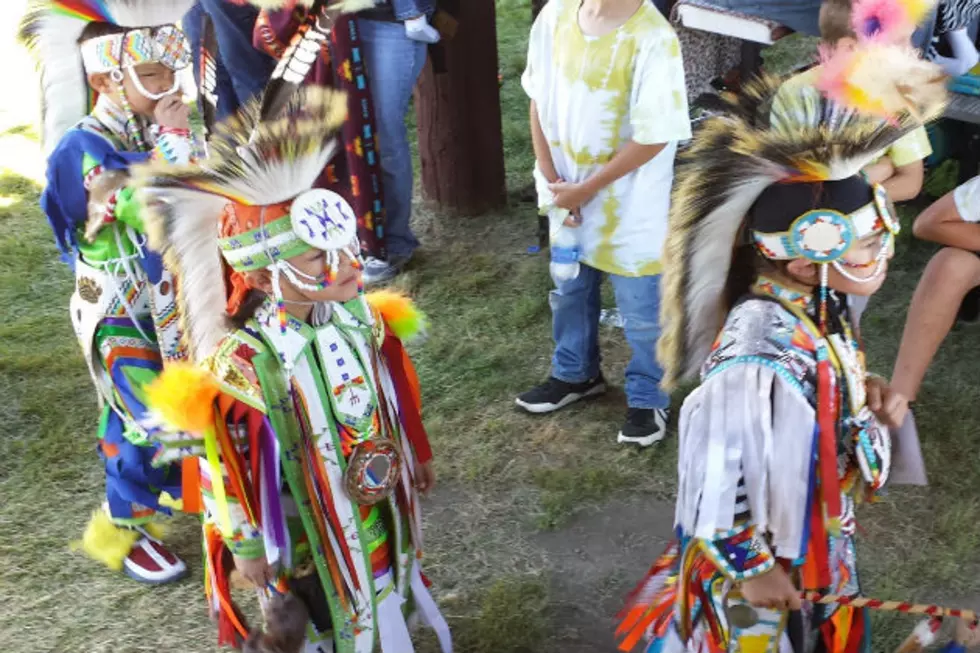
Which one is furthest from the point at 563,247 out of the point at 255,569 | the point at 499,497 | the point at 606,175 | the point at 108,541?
the point at 108,541

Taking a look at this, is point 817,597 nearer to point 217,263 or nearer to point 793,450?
point 793,450

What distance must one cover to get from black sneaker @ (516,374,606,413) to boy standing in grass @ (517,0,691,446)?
275 millimetres

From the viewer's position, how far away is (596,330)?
11.9ft

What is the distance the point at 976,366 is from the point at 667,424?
124 centimetres

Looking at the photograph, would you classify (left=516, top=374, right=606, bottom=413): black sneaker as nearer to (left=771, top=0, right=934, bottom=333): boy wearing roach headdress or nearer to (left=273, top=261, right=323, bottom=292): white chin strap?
(left=771, top=0, right=934, bottom=333): boy wearing roach headdress

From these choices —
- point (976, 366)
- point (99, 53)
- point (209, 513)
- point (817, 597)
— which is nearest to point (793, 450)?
point (817, 597)

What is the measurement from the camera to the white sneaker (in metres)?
4.34

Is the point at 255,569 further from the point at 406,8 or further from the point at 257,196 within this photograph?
the point at 406,8

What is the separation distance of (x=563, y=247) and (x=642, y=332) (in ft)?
1.23

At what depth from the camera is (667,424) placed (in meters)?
3.56

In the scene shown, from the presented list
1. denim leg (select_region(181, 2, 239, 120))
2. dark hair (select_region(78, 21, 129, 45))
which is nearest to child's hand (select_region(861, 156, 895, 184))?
dark hair (select_region(78, 21, 129, 45))

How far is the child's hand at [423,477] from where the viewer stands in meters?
2.46

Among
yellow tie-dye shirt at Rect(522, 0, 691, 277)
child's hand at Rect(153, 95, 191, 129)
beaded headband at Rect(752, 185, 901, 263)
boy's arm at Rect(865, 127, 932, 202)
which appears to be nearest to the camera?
beaded headband at Rect(752, 185, 901, 263)

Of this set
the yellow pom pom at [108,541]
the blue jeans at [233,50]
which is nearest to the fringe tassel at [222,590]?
the yellow pom pom at [108,541]
